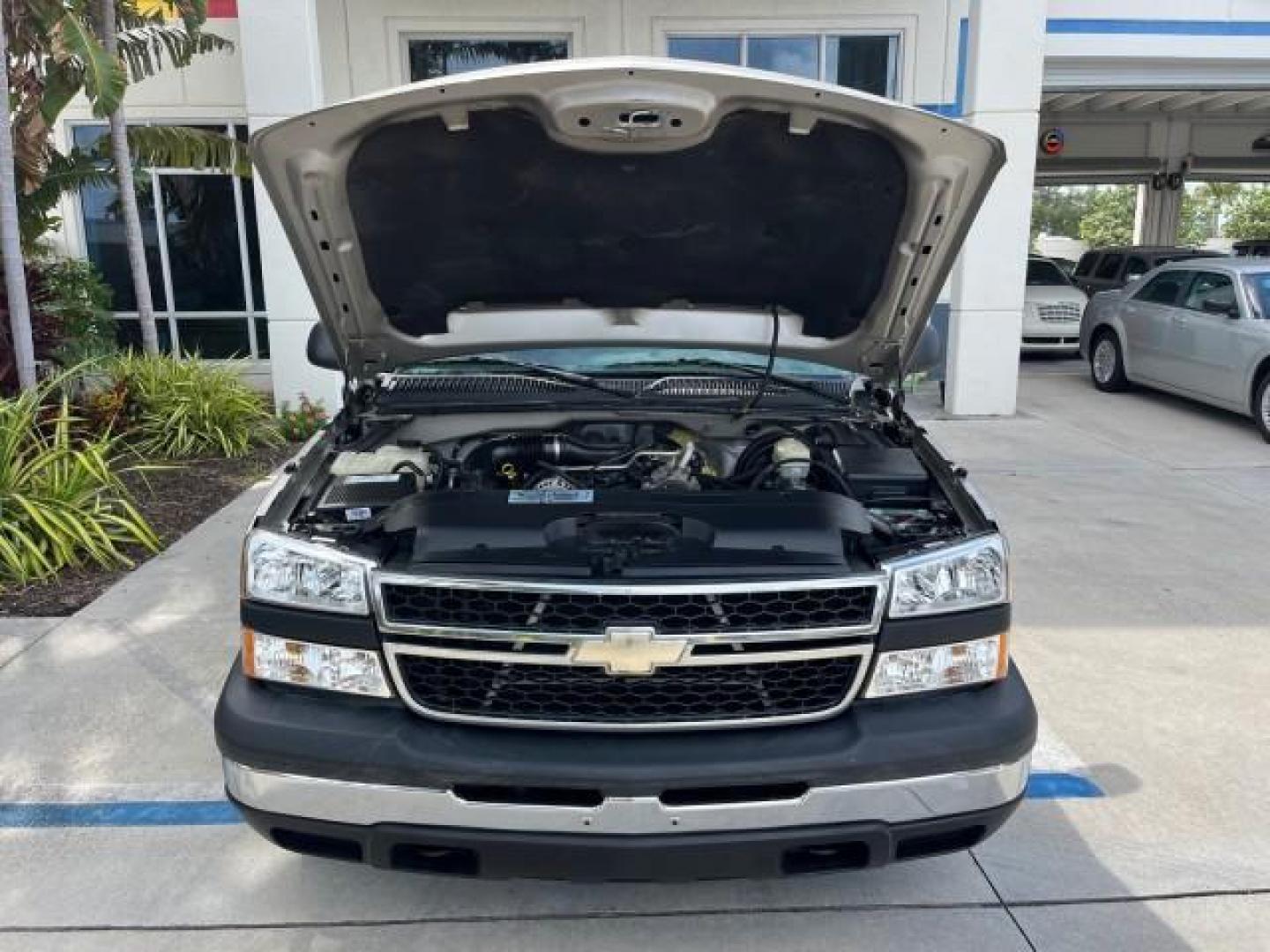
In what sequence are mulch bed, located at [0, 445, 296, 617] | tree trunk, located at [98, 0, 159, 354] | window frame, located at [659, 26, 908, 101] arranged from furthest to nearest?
window frame, located at [659, 26, 908, 101] → tree trunk, located at [98, 0, 159, 354] → mulch bed, located at [0, 445, 296, 617]

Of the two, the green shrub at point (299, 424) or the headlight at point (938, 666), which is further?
the green shrub at point (299, 424)

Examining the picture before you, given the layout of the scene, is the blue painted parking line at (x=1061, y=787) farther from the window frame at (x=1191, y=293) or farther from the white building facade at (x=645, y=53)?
the window frame at (x=1191, y=293)

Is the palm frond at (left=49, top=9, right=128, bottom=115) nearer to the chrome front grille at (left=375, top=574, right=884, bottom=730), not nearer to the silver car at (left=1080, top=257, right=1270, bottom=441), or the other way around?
the chrome front grille at (left=375, top=574, right=884, bottom=730)

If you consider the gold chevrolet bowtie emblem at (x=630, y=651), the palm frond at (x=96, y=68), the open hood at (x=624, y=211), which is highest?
the palm frond at (x=96, y=68)

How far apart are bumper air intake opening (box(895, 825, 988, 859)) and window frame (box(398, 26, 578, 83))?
34.6 feet

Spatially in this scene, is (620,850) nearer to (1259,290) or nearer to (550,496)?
(550,496)

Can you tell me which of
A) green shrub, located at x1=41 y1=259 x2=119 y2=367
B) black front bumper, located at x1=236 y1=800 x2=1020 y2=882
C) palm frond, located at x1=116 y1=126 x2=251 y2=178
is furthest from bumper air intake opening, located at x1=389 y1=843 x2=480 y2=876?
palm frond, located at x1=116 y1=126 x2=251 y2=178

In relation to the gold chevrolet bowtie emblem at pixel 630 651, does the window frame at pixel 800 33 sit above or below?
above

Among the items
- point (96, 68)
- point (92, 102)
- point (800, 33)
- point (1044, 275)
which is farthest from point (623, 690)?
point (1044, 275)

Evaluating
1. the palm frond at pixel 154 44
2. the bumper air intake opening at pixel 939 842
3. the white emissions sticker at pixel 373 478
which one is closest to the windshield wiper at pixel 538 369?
the white emissions sticker at pixel 373 478

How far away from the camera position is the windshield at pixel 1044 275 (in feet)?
49.0

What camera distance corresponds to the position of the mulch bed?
5.05 meters

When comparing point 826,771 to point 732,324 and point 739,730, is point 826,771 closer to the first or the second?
point 739,730

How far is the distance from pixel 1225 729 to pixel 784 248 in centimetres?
247
